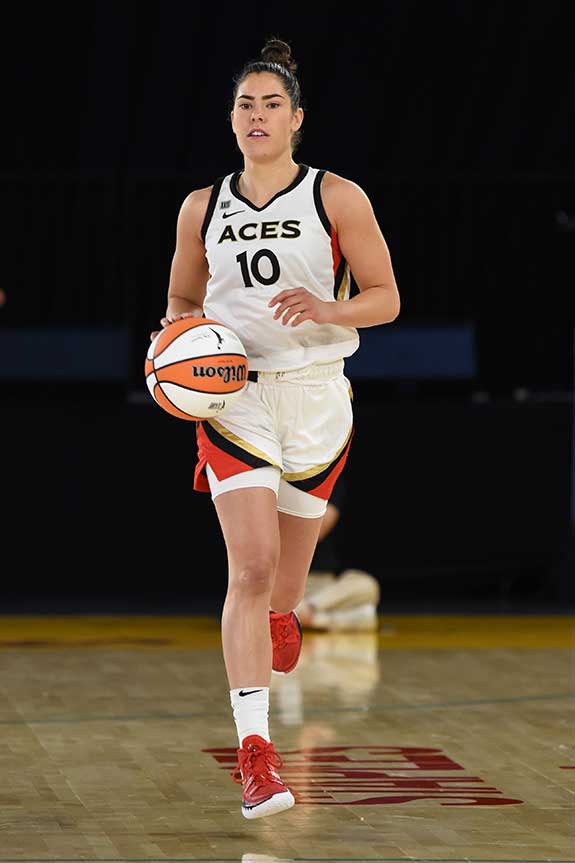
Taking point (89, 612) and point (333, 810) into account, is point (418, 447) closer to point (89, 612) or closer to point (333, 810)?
point (89, 612)

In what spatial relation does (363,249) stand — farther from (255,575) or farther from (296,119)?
(255,575)

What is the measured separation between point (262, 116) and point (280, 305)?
60cm

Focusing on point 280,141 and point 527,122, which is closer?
point 280,141

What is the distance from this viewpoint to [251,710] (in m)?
4.56

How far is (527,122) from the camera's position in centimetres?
1236

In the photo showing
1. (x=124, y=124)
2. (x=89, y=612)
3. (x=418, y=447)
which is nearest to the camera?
(x=89, y=612)

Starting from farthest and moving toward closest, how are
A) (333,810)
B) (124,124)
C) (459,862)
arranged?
(124,124)
(333,810)
(459,862)

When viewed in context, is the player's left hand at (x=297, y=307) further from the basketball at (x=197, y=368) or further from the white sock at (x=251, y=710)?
the white sock at (x=251, y=710)

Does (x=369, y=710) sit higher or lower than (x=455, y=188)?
lower

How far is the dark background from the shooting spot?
10328 mm

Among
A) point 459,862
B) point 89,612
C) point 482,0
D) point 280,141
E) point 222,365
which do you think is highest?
point 482,0

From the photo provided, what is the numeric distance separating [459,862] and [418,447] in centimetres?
668

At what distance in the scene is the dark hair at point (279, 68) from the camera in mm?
4980

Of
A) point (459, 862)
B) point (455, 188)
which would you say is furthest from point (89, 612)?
point (459, 862)
